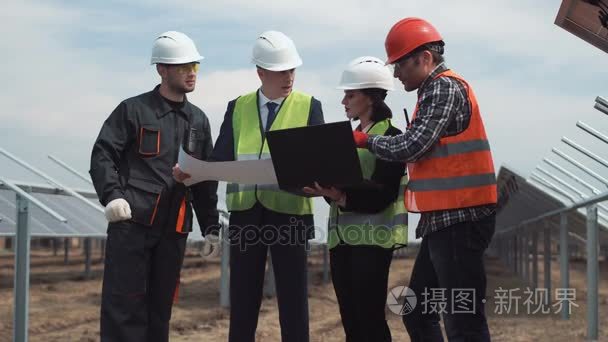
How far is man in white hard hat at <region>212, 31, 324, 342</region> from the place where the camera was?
4.03m

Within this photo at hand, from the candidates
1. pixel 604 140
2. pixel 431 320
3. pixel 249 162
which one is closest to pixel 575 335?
pixel 604 140

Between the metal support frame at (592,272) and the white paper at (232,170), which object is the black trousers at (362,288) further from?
the metal support frame at (592,272)

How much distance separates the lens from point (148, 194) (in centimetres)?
424

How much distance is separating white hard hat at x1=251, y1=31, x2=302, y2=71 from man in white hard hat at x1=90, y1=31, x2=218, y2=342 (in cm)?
40

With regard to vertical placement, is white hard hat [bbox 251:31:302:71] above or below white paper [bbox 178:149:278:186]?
above

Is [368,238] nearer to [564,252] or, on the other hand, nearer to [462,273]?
[462,273]

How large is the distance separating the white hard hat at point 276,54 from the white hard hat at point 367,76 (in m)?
0.27

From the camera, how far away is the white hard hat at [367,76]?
13.1ft

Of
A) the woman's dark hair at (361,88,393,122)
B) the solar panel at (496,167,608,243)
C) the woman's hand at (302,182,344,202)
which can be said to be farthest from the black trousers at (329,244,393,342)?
the solar panel at (496,167,608,243)

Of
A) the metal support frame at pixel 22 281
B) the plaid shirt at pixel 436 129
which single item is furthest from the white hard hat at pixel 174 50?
the metal support frame at pixel 22 281

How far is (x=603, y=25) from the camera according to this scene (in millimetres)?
5059

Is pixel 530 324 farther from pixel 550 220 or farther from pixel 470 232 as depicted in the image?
pixel 470 232

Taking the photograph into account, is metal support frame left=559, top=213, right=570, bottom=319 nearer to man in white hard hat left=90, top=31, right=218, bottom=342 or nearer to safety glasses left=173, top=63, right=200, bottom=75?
man in white hard hat left=90, top=31, right=218, bottom=342

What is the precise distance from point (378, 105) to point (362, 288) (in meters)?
0.84
